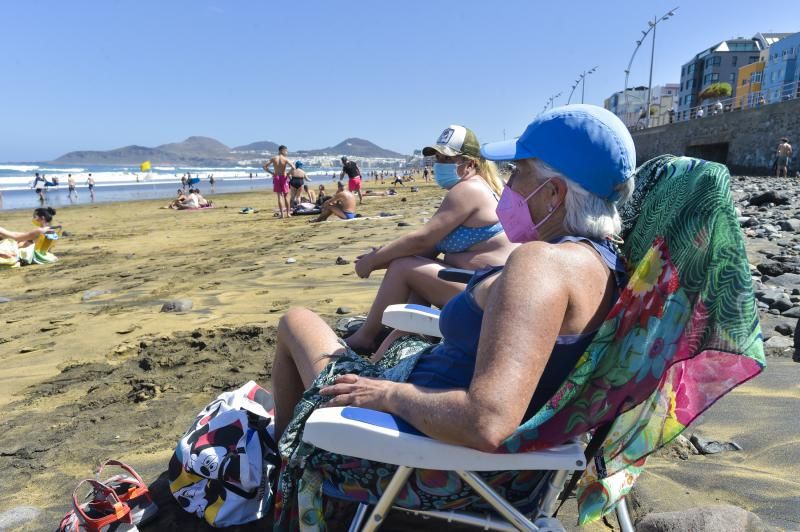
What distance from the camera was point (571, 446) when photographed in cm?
141

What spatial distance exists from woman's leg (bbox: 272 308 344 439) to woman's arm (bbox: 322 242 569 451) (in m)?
0.85

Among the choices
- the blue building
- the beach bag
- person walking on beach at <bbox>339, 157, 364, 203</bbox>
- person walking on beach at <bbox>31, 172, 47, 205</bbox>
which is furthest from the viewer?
the blue building

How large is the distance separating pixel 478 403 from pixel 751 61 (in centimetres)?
9074

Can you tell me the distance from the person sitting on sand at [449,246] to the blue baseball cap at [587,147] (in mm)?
1594

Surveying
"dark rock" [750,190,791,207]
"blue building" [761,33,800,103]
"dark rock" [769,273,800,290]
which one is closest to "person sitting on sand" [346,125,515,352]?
"dark rock" [769,273,800,290]

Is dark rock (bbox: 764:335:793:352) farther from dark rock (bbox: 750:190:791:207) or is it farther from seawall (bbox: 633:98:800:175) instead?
seawall (bbox: 633:98:800:175)

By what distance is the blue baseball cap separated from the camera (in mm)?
1494

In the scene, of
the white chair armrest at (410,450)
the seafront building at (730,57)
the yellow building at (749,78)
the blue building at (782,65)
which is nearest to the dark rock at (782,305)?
the white chair armrest at (410,450)

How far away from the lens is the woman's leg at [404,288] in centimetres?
320

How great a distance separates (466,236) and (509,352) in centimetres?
209

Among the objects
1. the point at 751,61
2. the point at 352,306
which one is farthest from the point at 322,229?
the point at 751,61

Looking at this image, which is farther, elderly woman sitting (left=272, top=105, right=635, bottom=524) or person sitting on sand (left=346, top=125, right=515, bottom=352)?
person sitting on sand (left=346, top=125, right=515, bottom=352)

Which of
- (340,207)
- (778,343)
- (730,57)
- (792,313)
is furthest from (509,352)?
(730,57)

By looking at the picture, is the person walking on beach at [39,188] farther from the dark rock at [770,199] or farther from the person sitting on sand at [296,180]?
the dark rock at [770,199]
